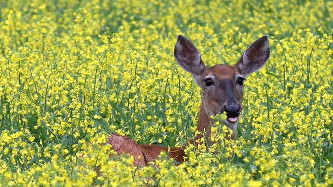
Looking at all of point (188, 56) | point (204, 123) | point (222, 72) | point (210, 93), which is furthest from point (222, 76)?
point (188, 56)

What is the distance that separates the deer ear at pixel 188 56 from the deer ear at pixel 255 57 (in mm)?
420

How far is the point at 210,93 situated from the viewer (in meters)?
9.19

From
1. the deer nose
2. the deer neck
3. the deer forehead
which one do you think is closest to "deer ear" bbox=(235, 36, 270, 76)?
the deer forehead

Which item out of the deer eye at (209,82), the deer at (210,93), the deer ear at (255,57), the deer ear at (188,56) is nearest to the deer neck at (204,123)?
the deer at (210,93)

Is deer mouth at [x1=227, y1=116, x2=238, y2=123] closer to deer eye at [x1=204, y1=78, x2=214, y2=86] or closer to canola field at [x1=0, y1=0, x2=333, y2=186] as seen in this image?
canola field at [x1=0, y1=0, x2=333, y2=186]

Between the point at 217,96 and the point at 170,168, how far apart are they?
2068mm

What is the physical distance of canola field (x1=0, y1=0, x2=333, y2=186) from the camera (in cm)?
727

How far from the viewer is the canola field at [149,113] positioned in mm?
7270

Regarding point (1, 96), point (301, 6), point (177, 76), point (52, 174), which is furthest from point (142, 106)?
point (301, 6)

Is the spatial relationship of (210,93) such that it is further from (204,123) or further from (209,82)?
(204,123)

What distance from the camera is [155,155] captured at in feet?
28.0

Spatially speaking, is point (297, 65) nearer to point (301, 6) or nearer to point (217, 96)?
point (217, 96)

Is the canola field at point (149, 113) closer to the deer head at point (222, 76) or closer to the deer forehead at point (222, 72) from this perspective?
the deer head at point (222, 76)

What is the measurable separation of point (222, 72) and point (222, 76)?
6 cm
